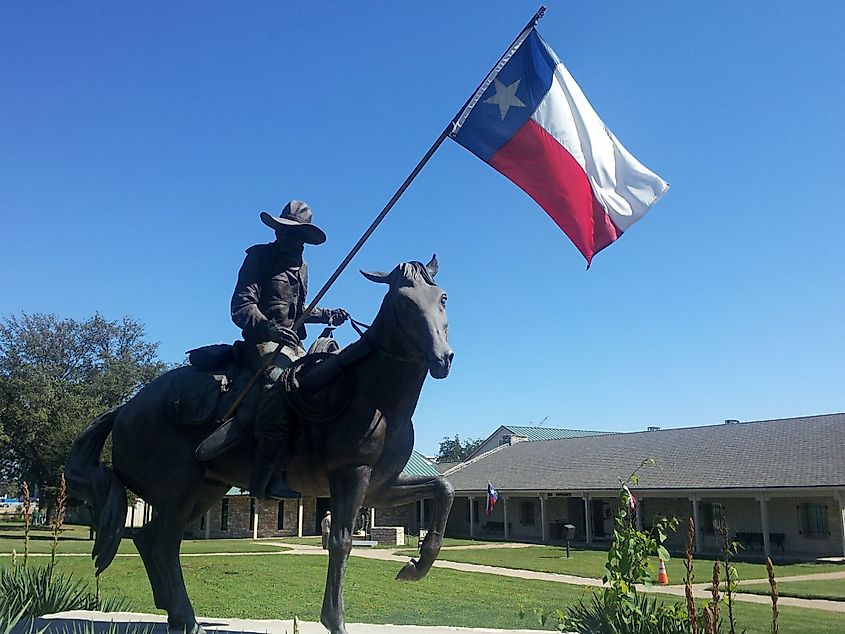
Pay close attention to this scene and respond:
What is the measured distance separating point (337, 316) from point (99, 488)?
2.27 meters

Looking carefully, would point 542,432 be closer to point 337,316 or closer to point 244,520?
point 244,520

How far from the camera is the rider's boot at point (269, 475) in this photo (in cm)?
522

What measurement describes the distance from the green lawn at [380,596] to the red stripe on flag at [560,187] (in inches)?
215

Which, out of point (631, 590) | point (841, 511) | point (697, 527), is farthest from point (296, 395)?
point (697, 527)

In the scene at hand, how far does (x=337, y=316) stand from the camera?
6.02m

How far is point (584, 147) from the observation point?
19.8 ft

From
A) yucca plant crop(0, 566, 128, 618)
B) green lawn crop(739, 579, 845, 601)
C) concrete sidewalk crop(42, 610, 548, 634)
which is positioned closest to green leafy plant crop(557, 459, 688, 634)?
concrete sidewalk crop(42, 610, 548, 634)

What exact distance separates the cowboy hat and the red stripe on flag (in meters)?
1.52

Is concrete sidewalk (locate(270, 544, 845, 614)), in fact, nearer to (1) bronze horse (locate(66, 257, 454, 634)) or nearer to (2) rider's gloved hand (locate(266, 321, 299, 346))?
(1) bronze horse (locate(66, 257, 454, 634))

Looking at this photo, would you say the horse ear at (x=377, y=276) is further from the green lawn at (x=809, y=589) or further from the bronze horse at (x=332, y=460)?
the green lawn at (x=809, y=589)

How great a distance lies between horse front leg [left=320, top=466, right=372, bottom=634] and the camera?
4934 mm

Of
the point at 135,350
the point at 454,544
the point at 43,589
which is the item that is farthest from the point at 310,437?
the point at 135,350

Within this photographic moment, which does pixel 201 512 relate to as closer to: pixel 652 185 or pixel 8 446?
pixel 652 185

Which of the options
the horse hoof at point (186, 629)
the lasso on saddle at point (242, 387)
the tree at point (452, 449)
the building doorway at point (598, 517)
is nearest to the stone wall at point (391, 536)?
the building doorway at point (598, 517)
